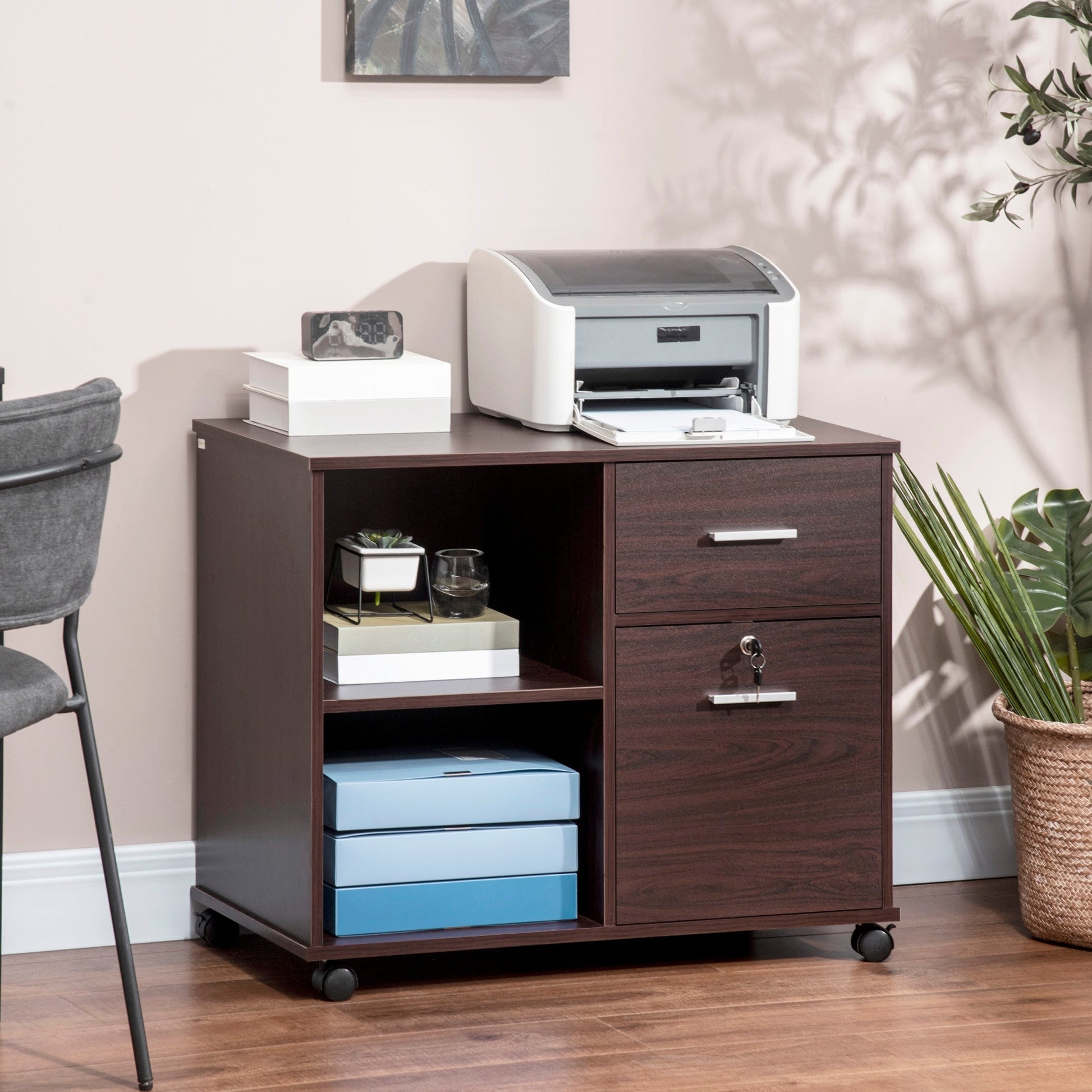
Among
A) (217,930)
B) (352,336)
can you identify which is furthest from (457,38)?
(217,930)

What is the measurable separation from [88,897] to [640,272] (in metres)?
1.31

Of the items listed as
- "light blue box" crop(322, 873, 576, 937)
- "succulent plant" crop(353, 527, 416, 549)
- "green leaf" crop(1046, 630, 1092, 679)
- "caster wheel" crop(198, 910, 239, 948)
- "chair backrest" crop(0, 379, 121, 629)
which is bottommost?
"caster wheel" crop(198, 910, 239, 948)

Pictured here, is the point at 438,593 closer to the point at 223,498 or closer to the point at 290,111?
the point at 223,498

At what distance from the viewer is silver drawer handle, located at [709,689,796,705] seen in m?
2.64

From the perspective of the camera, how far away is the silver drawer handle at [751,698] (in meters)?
2.64

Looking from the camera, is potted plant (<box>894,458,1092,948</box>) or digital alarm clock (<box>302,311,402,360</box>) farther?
potted plant (<box>894,458,1092,948</box>)

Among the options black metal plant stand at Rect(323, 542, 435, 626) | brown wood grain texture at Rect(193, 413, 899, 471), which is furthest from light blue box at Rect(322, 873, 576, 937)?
→ brown wood grain texture at Rect(193, 413, 899, 471)

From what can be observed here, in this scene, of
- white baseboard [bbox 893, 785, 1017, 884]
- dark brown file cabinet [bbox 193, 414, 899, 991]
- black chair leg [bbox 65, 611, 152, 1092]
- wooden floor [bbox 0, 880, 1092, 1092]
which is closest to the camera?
black chair leg [bbox 65, 611, 152, 1092]

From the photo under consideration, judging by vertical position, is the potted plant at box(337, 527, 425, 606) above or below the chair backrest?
below

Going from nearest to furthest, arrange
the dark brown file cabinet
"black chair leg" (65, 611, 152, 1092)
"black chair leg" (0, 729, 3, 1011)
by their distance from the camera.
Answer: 1. "black chair leg" (65, 611, 152, 1092)
2. "black chair leg" (0, 729, 3, 1011)
3. the dark brown file cabinet

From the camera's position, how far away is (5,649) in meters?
2.24

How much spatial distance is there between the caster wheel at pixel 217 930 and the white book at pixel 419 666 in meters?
0.51

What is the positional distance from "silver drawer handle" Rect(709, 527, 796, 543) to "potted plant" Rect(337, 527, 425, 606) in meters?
0.43

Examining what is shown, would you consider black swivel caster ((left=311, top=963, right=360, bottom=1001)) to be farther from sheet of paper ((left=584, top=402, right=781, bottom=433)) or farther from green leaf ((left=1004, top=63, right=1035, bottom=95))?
green leaf ((left=1004, top=63, right=1035, bottom=95))
